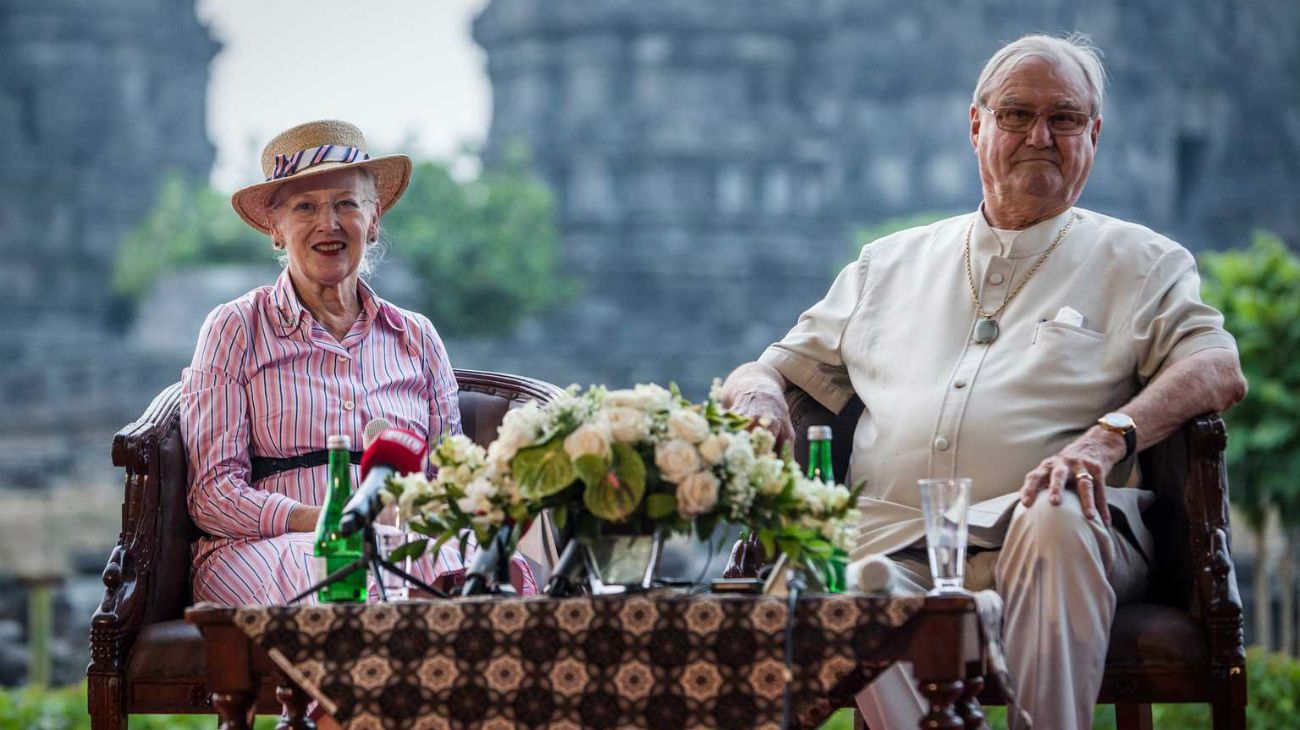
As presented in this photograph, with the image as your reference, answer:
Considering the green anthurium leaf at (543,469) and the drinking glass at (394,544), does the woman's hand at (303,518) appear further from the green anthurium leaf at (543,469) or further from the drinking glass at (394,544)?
the green anthurium leaf at (543,469)

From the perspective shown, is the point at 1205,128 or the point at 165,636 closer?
the point at 165,636

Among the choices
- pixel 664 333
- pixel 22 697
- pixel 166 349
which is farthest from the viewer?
pixel 664 333

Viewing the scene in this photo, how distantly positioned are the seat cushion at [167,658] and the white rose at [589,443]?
1.16 m

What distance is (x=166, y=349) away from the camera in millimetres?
34062

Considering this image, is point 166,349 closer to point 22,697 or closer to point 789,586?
point 22,697

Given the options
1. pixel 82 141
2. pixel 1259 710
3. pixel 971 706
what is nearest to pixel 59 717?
pixel 1259 710

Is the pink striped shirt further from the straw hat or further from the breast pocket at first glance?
the breast pocket

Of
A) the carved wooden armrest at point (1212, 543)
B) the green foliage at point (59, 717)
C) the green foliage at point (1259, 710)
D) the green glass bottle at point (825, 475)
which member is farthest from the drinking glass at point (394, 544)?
the green foliage at point (1259, 710)

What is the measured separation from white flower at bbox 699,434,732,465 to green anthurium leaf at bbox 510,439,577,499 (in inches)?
8.2

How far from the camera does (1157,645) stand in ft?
12.7

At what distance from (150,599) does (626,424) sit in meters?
1.36

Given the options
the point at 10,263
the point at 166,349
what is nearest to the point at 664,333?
the point at 166,349

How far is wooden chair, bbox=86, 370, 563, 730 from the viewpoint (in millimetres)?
3994

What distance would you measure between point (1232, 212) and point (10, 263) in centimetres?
2522
